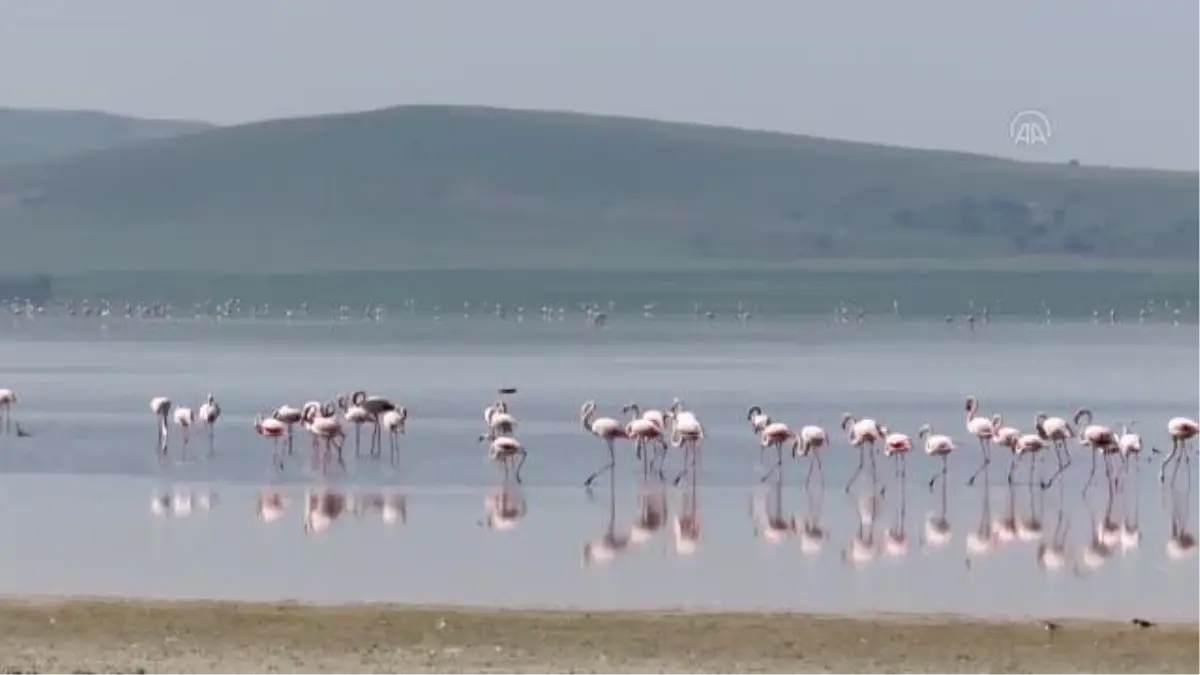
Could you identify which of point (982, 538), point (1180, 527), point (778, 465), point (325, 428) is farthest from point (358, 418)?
point (1180, 527)

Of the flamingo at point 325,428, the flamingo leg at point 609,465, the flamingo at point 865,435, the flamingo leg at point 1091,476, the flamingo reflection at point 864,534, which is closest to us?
the flamingo reflection at point 864,534

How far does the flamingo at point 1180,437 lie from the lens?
69.3ft

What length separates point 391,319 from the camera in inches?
3051

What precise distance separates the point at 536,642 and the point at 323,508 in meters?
6.65

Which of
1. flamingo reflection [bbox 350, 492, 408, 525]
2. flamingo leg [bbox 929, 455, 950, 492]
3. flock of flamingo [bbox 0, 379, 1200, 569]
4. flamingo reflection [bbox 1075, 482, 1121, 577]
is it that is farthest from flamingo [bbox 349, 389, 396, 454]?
flamingo reflection [bbox 1075, 482, 1121, 577]

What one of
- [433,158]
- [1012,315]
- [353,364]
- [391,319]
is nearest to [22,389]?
[353,364]

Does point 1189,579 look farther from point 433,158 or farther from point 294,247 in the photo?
point 433,158

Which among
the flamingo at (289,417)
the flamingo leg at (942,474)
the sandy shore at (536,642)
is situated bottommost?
the sandy shore at (536,642)

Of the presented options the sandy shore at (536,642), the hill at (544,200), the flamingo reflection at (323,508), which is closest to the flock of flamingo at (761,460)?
the flamingo reflection at (323,508)

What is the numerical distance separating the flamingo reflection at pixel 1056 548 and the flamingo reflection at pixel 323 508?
452cm

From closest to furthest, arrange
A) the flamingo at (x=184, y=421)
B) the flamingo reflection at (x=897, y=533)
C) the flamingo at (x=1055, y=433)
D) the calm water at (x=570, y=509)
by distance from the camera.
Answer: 1. the calm water at (x=570, y=509)
2. the flamingo reflection at (x=897, y=533)
3. the flamingo at (x=1055, y=433)
4. the flamingo at (x=184, y=421)

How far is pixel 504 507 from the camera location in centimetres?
1844

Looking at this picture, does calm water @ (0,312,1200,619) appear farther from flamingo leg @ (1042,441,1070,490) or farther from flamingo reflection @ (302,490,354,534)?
flamingo leg @ (1042,441,1070,490)

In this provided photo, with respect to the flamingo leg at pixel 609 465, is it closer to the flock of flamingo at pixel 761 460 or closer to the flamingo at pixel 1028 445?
the flock of flamingo at pixel 761 460
